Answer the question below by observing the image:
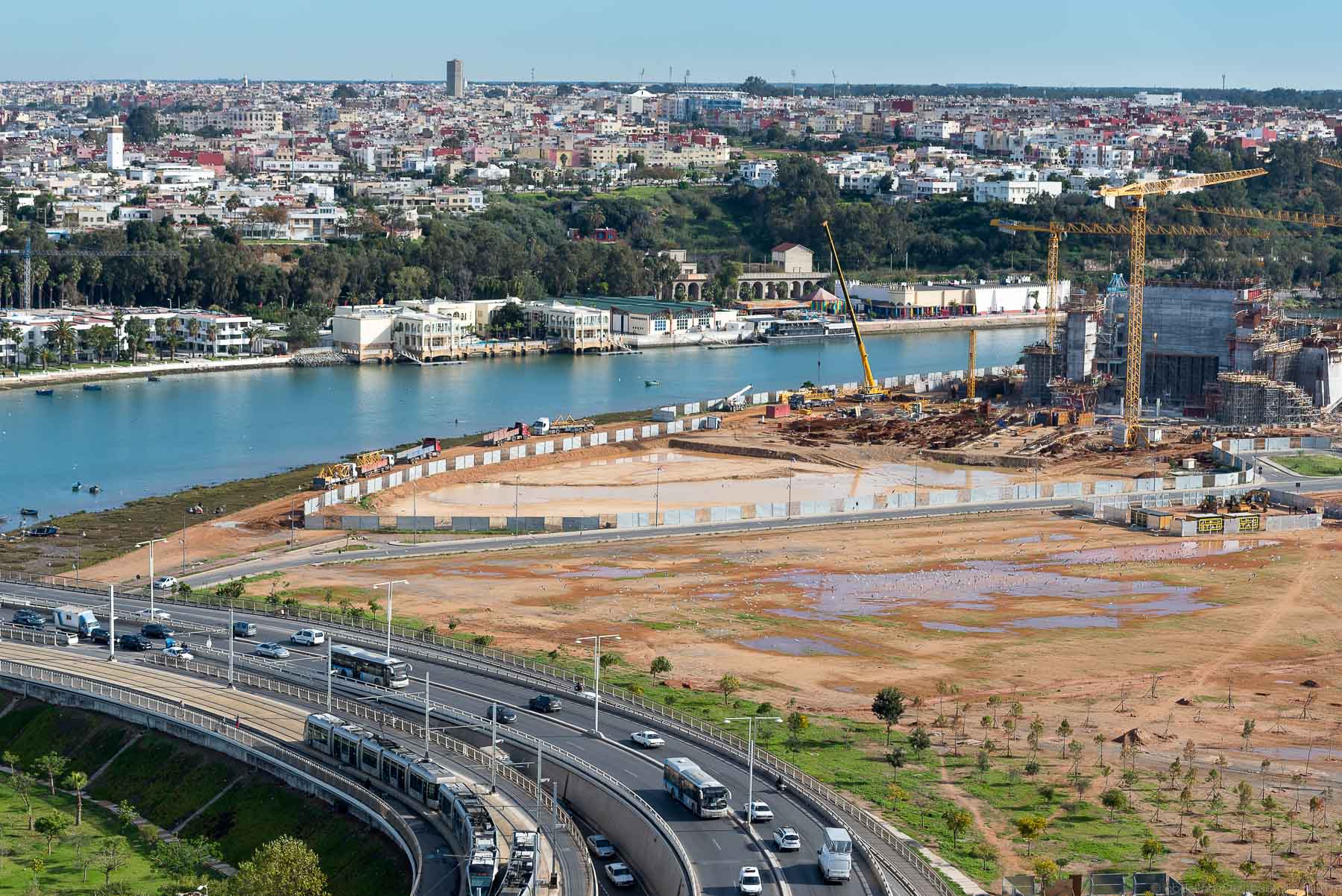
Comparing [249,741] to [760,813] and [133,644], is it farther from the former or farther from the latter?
[760,813]

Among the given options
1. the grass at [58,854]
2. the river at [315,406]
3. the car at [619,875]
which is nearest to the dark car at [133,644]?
the grass at [58,854]

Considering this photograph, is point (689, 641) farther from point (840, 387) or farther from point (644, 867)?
point (840, 387)

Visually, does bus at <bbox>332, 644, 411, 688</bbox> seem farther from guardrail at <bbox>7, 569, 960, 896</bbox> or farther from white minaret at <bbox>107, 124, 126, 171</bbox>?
white minaret at <bbox>107, 124, 126, 171</bbox>

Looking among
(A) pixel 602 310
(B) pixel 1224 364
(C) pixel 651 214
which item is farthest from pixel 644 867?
(C) pixel 651 214

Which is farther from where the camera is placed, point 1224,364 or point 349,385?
point 349,385

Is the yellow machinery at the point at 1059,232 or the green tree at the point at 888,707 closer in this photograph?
the green tree at the point at 888,707

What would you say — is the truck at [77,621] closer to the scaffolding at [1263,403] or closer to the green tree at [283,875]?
the green tree at [283,875]

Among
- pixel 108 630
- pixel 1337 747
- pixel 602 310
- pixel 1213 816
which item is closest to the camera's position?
pixel 1213 816

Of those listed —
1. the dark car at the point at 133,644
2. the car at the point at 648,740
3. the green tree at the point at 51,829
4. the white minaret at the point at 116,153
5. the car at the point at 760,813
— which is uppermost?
the white minaret at the point at 116,153
